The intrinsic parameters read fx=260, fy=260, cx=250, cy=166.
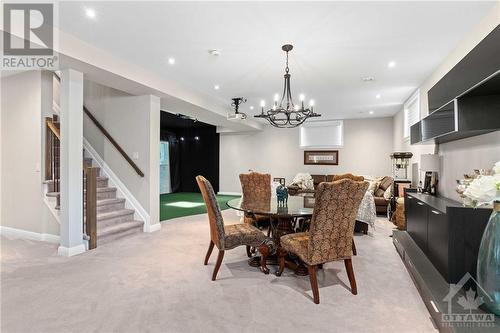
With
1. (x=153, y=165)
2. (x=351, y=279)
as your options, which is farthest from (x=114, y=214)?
(x=351, y=279)

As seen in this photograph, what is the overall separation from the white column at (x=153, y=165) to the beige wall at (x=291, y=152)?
4.97m

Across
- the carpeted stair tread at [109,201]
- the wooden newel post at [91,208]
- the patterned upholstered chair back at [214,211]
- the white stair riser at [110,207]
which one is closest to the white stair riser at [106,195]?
the carpeted stair tread at [109,201]

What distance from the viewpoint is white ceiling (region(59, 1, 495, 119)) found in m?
2.36

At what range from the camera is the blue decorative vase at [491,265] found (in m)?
1.66

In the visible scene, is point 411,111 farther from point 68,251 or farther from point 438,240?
point 68,251

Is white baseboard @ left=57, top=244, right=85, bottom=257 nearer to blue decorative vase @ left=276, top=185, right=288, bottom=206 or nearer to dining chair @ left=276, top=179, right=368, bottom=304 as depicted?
blue decorative vase @ left=276, top=185, right=288, bottom=206

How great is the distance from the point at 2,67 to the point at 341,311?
5311 mm

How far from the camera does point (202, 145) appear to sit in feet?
34.0

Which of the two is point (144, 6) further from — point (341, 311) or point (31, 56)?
point (341, 311)

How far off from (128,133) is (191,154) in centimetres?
584

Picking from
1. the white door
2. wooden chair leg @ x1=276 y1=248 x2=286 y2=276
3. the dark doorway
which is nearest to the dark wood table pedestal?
wooden chair leg @ x1=276 y1=248 x2=286 y2=276

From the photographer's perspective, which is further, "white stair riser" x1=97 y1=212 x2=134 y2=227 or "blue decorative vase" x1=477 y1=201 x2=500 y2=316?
"white stair riser" x1=97 y1=212 x2=134 y2=227

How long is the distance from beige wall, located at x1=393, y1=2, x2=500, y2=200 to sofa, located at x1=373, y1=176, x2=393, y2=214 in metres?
1.75

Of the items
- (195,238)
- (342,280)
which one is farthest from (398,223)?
(195,238)
